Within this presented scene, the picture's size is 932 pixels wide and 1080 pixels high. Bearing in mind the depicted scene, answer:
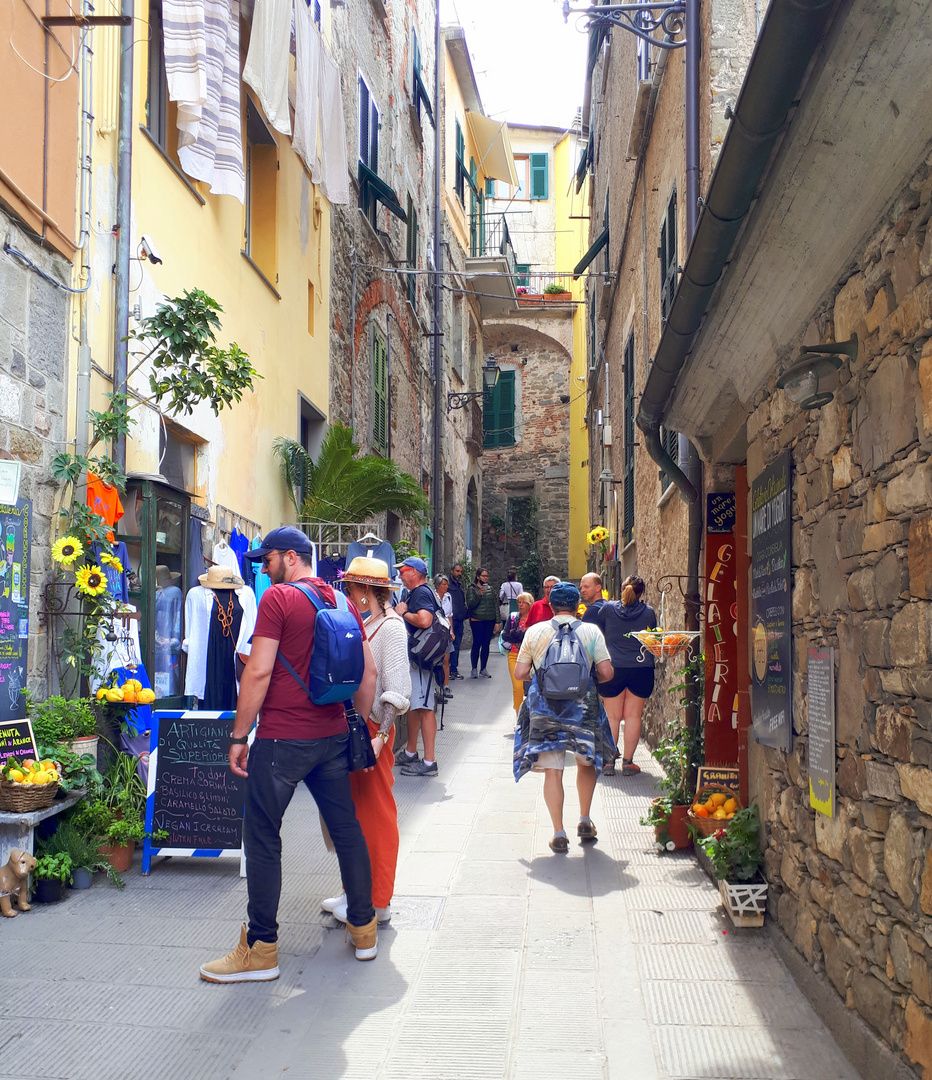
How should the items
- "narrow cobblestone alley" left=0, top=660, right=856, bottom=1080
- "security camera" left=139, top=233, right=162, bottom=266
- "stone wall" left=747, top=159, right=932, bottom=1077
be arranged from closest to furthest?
"stone wall" left=747, top=159, right=932, bottom=1077 < "narrow cobblestone alley" left=0, top=660, right=856, bottom=1080 < "security camera" left=139, top=233, right=162, bottom=266

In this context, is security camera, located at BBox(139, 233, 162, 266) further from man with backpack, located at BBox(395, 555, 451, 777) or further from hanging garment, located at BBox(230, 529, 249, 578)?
man with backpack, located at BBox(395, 555, 451, 777)

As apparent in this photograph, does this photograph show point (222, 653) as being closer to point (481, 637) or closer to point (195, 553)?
point (195, 553)

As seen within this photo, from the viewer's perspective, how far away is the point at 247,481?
9.44 meters

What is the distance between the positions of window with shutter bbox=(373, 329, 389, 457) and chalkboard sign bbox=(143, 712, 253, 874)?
9.35m

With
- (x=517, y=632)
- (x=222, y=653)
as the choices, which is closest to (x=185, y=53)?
(x=222, y=653)

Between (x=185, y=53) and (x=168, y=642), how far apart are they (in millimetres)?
4150

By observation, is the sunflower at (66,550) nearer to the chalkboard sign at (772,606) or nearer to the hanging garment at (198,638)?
the hanging garment at (198,638)

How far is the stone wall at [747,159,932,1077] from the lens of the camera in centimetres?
281

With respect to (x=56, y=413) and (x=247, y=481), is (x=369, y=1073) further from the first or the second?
(x=247, y=481)

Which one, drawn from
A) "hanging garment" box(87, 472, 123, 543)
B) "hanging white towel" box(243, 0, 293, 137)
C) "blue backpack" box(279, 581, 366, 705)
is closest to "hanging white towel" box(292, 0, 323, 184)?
"hanging white towel" box(243, 0, 293, 137)

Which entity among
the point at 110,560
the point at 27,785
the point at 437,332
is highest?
the point at 437,332

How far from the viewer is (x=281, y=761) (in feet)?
13.5

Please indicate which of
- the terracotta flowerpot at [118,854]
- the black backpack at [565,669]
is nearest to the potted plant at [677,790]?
the black backpack at [565,669]

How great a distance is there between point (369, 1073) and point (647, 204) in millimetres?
8991
